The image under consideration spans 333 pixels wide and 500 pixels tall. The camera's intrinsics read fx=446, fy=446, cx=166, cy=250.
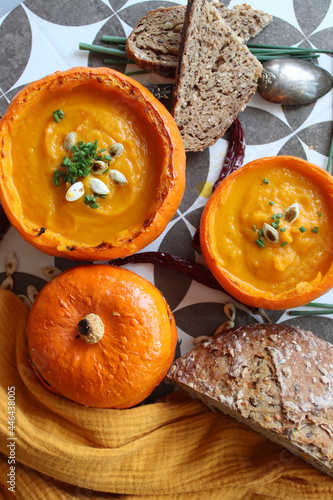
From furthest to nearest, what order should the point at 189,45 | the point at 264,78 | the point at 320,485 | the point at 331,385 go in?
1. the point at 264,78
2. the point at 189,45
3. the point at 320,485
4. the point at 331,385

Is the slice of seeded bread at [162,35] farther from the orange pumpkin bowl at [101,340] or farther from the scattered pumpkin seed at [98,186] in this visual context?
the orange pumpkin bowl at [101,340]

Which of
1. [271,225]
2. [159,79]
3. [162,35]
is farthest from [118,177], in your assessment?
[162,35]

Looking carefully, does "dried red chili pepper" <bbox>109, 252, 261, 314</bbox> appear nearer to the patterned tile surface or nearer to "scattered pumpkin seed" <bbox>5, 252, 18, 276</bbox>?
the patterned tile surface

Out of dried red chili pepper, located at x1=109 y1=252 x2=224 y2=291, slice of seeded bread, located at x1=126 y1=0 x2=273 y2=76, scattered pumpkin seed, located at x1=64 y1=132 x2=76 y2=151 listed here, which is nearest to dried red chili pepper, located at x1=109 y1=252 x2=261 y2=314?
dried red chili pepper, located at x1=109 y1=252 x2=224 y2=291

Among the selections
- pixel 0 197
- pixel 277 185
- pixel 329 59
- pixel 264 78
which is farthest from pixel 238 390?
pixel 329 59

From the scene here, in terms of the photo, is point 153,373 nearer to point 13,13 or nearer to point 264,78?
point 264,78

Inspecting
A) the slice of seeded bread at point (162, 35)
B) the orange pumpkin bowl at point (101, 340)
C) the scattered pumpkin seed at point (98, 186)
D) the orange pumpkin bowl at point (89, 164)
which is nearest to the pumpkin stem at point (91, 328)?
the orange pumpkin bowl at point (101, 340)
